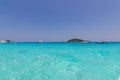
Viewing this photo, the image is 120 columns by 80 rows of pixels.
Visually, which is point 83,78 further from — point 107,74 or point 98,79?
point 107,74

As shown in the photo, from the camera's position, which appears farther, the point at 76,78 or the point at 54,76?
the point at 54,76

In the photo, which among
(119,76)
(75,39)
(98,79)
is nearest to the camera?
(98,79)

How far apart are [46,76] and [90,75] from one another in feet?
8.44

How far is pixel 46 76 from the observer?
9031 mm

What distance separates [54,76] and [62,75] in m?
0.49

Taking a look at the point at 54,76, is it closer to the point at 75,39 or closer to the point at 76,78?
the point at 76,78

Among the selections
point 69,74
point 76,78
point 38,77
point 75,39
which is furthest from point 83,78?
point 75,39

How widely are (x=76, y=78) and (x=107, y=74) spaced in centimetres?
218

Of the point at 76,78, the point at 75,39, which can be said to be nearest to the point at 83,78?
the point at 76,78

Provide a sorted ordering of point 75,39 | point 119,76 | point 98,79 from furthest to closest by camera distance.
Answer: point 75,39 < point 119,76 < point 98,79

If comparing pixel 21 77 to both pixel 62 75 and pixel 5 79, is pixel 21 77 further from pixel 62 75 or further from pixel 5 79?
pixel 62 75

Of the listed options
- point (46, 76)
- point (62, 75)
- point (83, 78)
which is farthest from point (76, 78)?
point (46, 76)

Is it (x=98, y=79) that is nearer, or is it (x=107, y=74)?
(x=98, y=79)

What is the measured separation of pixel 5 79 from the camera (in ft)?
27.5
